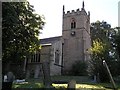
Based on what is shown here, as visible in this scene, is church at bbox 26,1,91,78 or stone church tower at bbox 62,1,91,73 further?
stone church tower at bbox 62,1,91,73

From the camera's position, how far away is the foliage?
43275mm

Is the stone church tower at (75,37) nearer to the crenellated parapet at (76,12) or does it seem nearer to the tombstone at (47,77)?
the crenellated parapet at (76,12)

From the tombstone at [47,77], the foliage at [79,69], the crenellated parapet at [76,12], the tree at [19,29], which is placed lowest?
the foliage at [79,69]

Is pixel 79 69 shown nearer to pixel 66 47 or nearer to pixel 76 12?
pixel 66 47

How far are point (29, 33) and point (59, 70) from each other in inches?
694

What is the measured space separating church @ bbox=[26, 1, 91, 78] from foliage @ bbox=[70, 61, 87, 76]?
1.93 meters

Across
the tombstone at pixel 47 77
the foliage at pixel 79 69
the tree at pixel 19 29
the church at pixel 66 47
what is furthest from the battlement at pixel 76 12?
the tombstone at pixel 47 77

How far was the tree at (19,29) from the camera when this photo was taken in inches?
1021

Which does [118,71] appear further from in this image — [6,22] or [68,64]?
[68,64]

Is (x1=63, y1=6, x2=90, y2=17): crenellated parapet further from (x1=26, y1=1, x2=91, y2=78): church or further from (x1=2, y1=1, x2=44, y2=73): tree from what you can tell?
(x1=2, y1=1, x2=44, y2=73): tree

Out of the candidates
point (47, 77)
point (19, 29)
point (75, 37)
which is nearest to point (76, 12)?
point (75, 37)

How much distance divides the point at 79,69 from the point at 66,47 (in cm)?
947

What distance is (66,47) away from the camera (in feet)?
171

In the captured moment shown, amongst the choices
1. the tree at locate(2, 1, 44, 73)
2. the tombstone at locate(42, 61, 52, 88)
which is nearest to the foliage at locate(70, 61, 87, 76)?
the tree at locate(2, 1, 44, 73)
